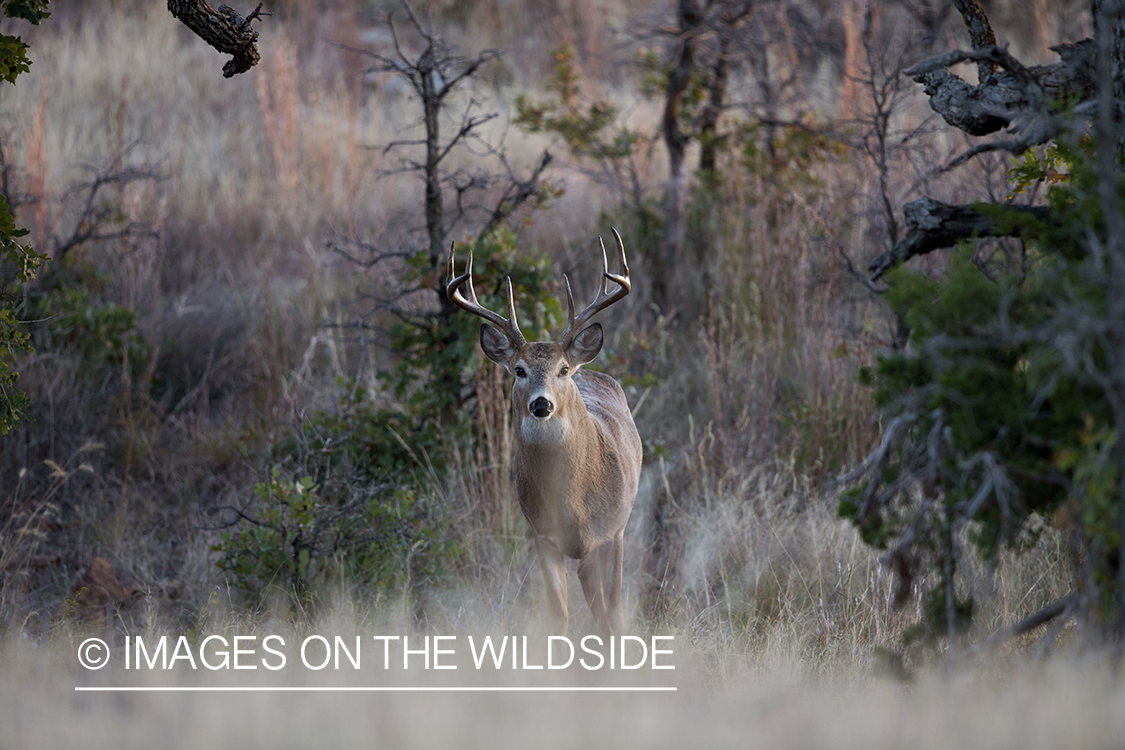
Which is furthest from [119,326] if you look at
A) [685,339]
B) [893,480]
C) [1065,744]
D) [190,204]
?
[1065,744]

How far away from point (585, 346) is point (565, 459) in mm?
531

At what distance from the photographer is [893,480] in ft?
10.6

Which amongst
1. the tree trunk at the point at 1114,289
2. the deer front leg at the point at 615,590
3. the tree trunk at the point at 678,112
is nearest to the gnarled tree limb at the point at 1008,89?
the tree trunk at the point at 1114,289

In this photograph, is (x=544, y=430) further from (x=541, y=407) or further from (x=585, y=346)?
(x=585, y=346)

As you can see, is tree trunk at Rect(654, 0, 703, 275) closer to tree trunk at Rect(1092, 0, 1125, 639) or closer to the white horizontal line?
the white horizontal line

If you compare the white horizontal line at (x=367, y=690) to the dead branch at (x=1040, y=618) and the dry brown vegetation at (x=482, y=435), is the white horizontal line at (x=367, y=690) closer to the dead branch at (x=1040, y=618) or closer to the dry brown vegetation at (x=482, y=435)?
the dry brown vegetation at (x=482, y=435)

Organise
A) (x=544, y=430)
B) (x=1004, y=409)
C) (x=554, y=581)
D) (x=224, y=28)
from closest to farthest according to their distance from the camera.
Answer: (x=1004, y=409) → (x=224, y=28) → (x=544, y=430) → (x=554, y=581)

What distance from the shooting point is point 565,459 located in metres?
4.71

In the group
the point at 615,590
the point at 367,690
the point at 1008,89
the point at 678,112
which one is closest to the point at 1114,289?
the point at 1008,89

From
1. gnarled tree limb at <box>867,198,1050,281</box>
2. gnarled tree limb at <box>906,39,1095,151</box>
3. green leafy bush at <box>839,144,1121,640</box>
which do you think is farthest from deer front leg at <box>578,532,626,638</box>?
gnarled tree limb at <box>906,39,1095,151</box>

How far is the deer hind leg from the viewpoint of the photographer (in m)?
4.96

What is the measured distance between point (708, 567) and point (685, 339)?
3047 millimetres

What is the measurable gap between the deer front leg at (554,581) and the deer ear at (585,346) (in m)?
0.84

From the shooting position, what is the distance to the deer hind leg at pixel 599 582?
496 cm
